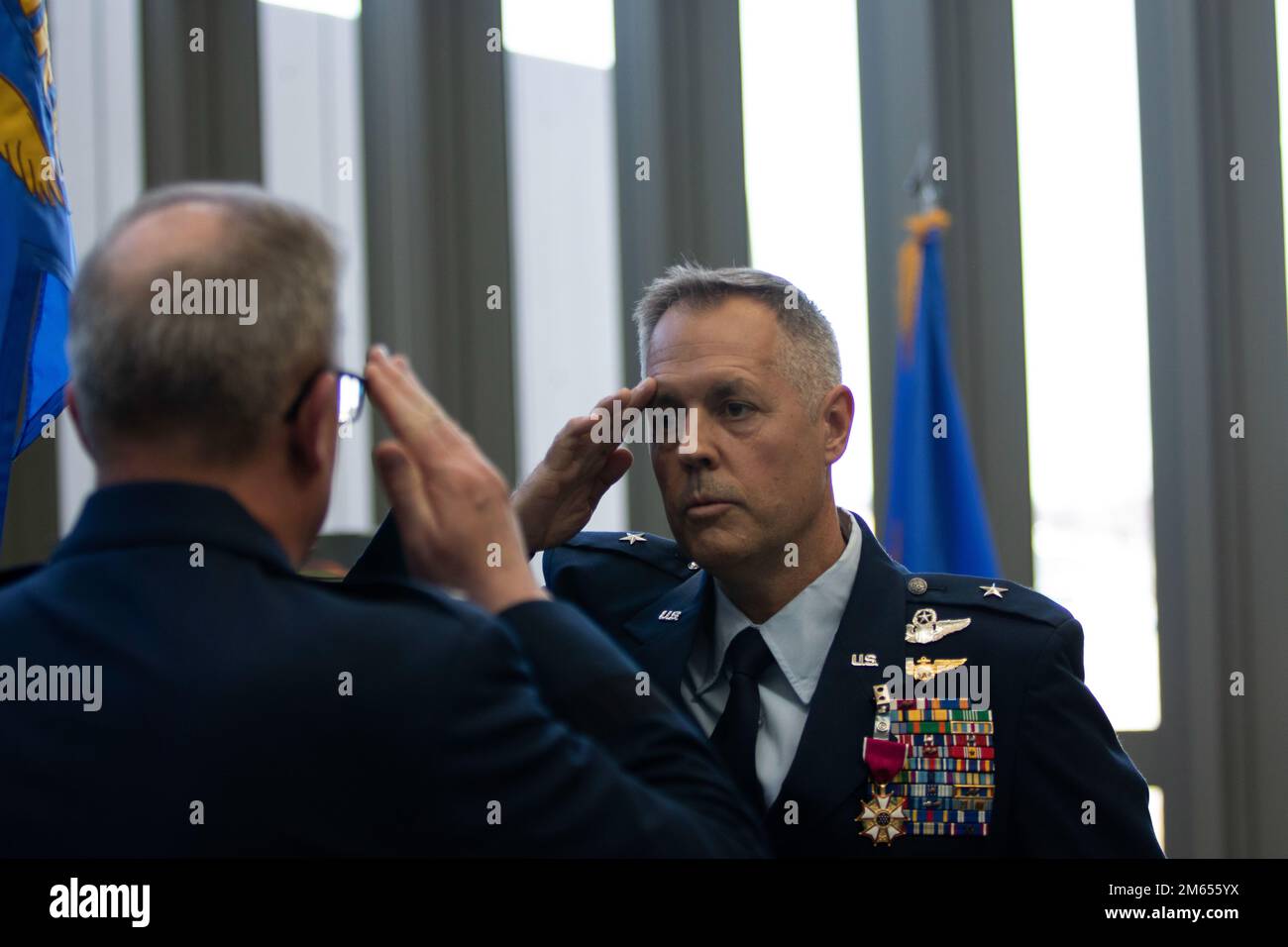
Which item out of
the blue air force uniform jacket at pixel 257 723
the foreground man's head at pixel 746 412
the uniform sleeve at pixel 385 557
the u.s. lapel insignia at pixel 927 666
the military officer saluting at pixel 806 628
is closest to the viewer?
the blue air force uniform jacket at pixel 257 723

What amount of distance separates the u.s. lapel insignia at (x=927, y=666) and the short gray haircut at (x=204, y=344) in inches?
40.7

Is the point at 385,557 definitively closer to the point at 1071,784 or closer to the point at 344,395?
the point at 344,395

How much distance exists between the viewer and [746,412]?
198 cm

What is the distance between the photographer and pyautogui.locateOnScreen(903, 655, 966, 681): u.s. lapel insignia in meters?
1.76

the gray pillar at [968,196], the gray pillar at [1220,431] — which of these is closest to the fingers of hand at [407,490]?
the gray pillar at [968,196]

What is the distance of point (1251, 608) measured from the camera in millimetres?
4168

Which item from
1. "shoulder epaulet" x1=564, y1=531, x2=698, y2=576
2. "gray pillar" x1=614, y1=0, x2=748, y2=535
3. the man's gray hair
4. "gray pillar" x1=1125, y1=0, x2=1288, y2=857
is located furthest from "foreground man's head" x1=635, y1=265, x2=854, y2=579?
"gray pillar" x1=1125, y1=0, x2=1288, y2=857

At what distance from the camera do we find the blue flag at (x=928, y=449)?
3.47m

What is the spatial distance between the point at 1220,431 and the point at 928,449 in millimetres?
1246

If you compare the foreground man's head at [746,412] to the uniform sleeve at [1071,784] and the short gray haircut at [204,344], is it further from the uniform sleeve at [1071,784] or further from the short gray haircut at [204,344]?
the short gray haircut at [204,344]

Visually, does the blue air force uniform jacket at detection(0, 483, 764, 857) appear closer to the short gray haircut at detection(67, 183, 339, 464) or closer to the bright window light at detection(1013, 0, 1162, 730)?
the short gray haircut at detection(67, 183, 339, 464)

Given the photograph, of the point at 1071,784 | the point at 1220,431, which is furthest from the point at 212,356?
the point at 1220,431

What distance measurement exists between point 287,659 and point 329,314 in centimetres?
30
